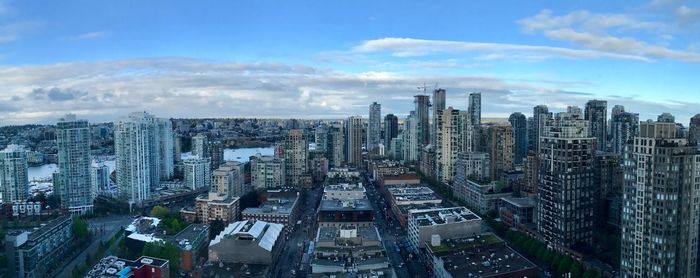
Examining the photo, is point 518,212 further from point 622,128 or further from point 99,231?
point 99,231

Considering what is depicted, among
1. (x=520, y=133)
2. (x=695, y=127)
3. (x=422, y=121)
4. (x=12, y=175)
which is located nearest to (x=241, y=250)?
(x=12, y=175)

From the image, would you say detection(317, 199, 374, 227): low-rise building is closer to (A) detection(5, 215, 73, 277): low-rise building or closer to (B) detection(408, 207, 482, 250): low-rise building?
(B) detection(408, 207, 482, 250): low-rise building

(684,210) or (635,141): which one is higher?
(635,141)

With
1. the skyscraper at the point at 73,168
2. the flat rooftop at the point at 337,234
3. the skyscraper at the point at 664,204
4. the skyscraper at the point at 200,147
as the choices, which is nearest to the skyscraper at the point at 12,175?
the skyscraper at the point at 73,168

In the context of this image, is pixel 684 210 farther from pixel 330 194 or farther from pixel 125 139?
pixel 125 139

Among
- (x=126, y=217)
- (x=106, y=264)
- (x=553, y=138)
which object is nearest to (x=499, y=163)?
(x=553, y=138)

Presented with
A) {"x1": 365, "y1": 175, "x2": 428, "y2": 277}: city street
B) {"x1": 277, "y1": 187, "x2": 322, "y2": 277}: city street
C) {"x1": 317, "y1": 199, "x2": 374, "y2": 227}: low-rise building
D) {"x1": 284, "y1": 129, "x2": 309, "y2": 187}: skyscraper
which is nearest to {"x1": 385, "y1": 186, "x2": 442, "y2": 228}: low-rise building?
{"x1": 365, "y1": 175, "x2": 428, "y2": 277}: city street
